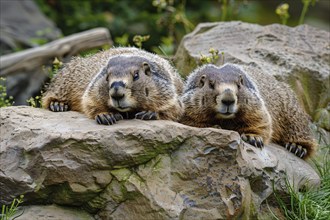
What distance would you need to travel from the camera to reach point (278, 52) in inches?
368

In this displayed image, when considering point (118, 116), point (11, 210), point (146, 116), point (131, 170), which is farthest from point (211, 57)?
point (11, 210)

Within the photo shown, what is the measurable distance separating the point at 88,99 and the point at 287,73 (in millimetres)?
3288

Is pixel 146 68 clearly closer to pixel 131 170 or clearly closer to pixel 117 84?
pixel 117 84

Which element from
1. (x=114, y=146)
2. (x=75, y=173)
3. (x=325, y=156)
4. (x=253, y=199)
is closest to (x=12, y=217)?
(x=75, y=173)

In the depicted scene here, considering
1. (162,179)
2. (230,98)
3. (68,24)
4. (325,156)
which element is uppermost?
(230,98)

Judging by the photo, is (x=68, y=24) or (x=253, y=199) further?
(x=68, y=24)

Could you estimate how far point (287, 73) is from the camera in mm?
9086

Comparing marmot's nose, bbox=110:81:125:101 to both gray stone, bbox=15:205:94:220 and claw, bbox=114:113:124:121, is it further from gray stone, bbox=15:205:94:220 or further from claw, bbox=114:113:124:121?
gray stone, bbox=15:205:94:220

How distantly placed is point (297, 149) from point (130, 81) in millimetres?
Result: 2506

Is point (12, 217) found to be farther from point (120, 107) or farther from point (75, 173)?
point (120, 107)

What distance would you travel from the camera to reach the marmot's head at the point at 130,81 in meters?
6.38

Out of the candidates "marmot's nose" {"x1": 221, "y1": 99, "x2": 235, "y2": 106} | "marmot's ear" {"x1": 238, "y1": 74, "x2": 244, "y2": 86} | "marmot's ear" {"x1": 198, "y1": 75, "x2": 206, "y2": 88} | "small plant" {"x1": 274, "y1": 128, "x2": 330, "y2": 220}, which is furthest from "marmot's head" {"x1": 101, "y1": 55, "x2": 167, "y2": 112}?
"small plant" {"x1": 274, "y1": 128, "x2": 330, "y2": 220}

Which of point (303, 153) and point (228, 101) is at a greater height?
point (228, 101)

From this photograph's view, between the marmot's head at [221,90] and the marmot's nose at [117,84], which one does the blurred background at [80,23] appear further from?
the marmot's nose at [117,84]
